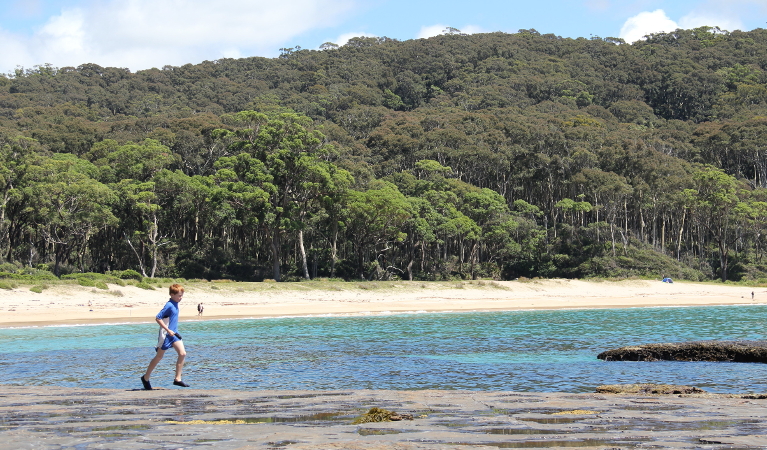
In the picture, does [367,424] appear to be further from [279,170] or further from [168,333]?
[279,170]

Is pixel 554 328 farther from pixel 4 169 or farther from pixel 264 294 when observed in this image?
pixel 4 169

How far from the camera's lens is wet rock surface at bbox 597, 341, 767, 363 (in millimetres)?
14906

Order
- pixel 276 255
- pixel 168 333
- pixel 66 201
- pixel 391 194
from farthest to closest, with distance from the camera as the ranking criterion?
pixel 391 194
pixel 276 255
pixel 66 201
pixel 168 333

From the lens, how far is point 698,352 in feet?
50.2

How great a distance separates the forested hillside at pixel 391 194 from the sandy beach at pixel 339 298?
1015 centimetres

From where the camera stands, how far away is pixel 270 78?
474 ft

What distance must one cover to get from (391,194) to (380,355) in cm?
4064

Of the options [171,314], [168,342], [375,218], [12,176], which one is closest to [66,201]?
[12,176]

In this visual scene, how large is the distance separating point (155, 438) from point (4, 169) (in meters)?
51.6

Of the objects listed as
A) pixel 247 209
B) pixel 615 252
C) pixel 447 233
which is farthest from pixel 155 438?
pixel 615 252

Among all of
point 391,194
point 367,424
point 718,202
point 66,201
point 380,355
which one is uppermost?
point 718,202

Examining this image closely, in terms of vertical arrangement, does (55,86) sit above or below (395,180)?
above

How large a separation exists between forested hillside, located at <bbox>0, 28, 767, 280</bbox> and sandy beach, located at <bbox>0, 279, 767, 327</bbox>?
1015 cm

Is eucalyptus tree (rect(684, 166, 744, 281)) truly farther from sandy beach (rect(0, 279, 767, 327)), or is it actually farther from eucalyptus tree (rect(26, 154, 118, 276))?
eucalyptus tree (rect(26, 154, 118, 276))
